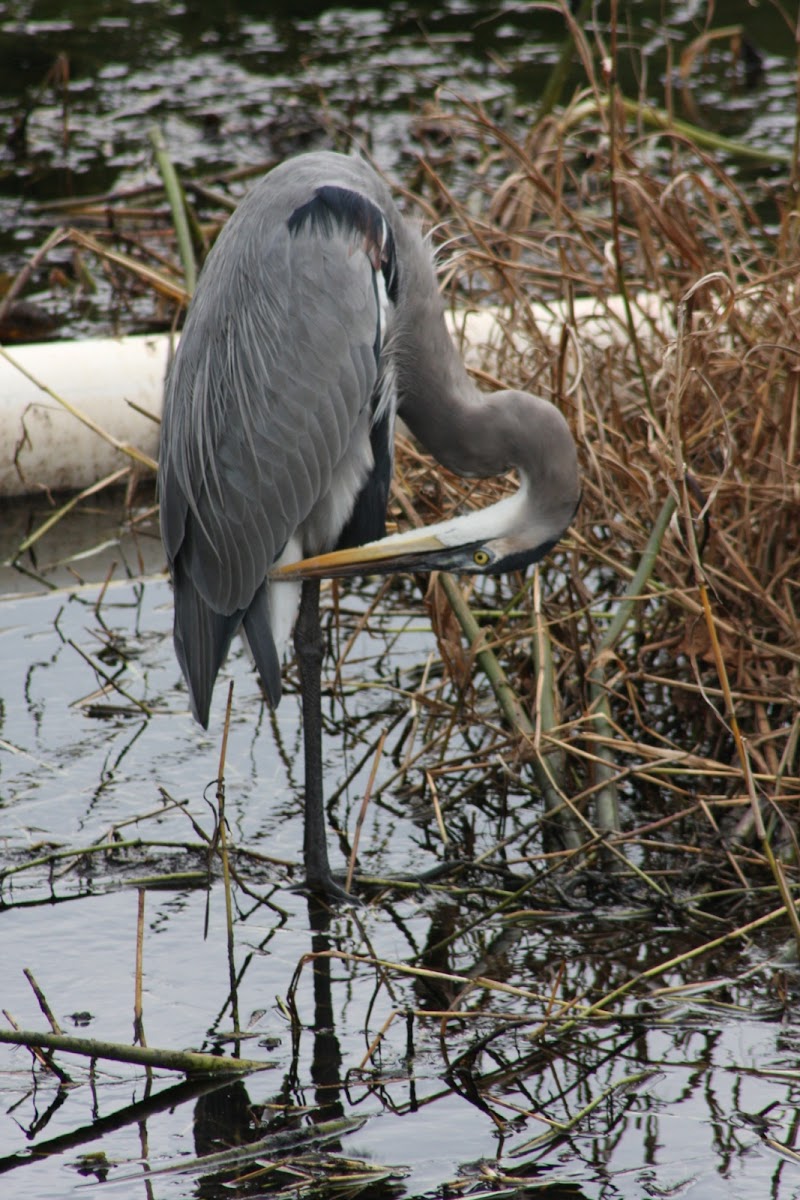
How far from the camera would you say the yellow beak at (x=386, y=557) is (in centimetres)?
375

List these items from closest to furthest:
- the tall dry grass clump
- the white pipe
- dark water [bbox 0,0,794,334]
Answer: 1. the tall dry grass clump
2. the white pipe
3. dark water [bbox 0,0,794,334]

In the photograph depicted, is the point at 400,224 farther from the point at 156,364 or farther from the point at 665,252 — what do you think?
the point at 156,364

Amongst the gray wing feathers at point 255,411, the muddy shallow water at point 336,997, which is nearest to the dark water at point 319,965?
the muddy shallow water at point 336,997

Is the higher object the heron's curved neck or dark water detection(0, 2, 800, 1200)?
the heron's curved neck

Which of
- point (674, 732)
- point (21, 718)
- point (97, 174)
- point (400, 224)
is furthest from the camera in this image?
point (97, 174)

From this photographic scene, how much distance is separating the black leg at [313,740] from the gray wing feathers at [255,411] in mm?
139

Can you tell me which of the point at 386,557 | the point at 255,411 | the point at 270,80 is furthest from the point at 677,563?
the point at 270,80

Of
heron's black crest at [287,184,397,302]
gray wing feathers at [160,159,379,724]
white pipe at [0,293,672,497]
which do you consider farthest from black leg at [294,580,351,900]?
white pipe at [0,293,672,497]

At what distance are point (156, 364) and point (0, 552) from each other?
104cm

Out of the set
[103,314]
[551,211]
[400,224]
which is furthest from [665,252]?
[103,314]

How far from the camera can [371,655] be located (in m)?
5.21

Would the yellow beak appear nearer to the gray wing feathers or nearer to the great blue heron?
the great blue heron

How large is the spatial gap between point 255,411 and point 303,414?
0.12 m

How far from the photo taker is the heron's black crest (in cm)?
400
